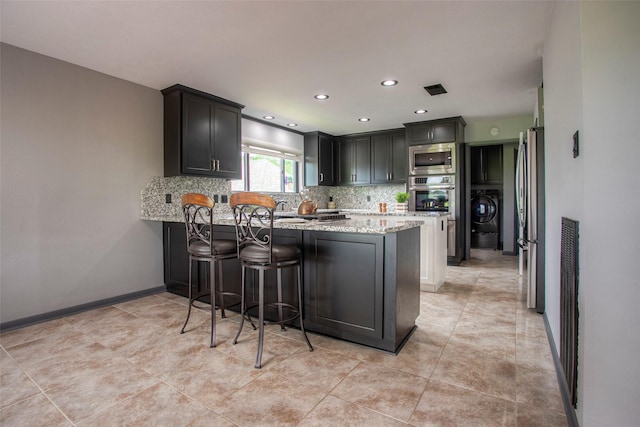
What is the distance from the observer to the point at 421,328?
8.79 feet

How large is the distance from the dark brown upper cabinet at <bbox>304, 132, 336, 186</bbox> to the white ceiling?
204cm

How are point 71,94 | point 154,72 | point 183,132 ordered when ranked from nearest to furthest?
point 71,94
point 154,72
point 183,132

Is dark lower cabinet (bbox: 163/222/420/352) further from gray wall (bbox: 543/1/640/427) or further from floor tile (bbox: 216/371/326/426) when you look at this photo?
gray wall (bbox: 543/1/640/427)

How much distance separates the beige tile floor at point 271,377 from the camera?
158 cm

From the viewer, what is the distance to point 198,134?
3793 millimetres

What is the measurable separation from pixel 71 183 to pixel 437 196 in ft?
15.9

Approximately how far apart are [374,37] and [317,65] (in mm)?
696

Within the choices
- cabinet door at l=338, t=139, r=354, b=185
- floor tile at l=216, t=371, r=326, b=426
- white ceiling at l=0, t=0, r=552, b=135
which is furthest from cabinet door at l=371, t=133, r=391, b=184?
floor tile at l=216, t=371, r=326, b=426

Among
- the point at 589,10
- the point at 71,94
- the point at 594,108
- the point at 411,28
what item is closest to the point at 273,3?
the point at 411,28

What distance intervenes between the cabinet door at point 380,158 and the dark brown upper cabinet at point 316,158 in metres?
0.89

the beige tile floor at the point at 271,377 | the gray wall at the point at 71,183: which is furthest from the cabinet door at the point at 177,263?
the beige tile floor at the point at 271,377

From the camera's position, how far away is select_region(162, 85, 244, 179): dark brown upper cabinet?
12.0ft

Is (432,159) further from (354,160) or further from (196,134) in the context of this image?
(196,134)

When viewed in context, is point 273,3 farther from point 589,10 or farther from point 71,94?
point 71,94
